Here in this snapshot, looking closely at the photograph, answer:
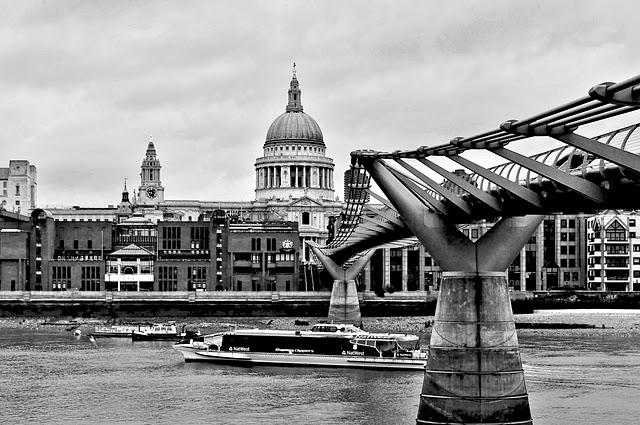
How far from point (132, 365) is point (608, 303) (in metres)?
76.4

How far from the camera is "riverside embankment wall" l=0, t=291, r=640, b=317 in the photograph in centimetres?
13325

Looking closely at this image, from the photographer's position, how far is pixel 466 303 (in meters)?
44.5

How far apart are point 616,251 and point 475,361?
110 m

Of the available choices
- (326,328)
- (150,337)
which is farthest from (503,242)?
(150,337)

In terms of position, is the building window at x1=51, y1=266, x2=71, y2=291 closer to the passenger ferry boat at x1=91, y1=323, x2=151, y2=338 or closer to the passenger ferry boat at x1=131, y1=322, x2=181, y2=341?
the passenger ferry boat at x1=91, y1=323, x2=151, y2=338

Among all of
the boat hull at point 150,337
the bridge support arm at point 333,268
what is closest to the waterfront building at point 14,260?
the bridge support arm at point 333,268

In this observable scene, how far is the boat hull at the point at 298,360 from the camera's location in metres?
73.8

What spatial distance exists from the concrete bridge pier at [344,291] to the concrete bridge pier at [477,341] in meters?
71.0

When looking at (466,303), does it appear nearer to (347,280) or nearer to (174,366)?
(174,366)

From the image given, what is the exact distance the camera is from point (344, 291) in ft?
390

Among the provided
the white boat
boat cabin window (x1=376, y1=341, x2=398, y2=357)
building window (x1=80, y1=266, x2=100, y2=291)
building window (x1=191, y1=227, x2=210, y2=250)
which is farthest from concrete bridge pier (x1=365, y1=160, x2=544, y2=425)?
building window (x1=191, y1=227, x2=210, y2=250)

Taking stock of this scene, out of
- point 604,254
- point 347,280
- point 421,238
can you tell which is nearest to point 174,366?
point 421,238

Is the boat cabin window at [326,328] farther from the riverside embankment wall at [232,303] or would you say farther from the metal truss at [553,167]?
the riverside embankment wall at [232,303]

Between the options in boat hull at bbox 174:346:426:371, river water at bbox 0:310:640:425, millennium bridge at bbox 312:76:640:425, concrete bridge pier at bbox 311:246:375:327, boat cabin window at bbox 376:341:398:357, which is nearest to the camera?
millennium bridge at bbox 312:76:640:425
